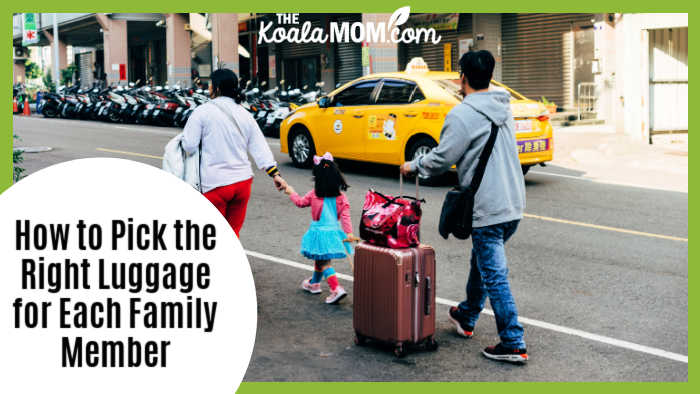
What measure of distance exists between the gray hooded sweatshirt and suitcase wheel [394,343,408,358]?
0.93 metres

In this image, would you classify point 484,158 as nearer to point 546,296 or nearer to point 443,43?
point 546,296

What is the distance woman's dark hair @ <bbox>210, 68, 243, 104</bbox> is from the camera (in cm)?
575

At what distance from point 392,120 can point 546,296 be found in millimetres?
5724

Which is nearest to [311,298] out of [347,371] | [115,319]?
[347,371]

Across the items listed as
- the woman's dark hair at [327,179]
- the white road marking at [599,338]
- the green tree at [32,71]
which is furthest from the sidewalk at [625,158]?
the green tree at [32,71]

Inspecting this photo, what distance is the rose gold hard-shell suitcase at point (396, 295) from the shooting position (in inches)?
193

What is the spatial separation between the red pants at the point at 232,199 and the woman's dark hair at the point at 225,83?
2.24 ft

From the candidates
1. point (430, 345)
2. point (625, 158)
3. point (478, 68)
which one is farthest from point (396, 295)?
point (625, 158)

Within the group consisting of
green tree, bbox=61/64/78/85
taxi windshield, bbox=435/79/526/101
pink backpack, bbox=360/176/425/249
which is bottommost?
pink backpack, bbox=360/176/425/249

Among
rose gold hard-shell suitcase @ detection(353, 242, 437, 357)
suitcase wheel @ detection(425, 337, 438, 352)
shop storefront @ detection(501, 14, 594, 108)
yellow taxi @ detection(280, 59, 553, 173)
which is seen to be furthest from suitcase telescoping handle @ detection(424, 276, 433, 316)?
shop storefront @ detection(501, 14, 594, 108)

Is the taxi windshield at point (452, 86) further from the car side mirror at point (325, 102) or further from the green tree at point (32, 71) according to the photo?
the green tree at point (32, 71)

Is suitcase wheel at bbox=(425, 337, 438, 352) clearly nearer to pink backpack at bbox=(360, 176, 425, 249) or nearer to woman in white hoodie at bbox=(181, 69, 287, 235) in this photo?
pink backpack at bbox=(360, 176, 425, 249)

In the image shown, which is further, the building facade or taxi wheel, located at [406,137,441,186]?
the building facade

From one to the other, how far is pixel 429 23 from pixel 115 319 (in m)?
23.9
